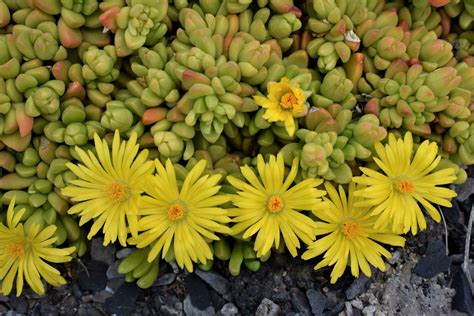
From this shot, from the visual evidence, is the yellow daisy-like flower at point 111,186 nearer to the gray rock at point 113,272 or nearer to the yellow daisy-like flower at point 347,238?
the gray rock at point 113,272

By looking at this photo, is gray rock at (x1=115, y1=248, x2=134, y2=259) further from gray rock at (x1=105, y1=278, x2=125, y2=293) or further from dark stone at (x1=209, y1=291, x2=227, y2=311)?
dark stone at (x1=209, y1=291, x2=227, y2=311)

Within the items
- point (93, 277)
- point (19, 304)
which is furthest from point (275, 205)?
point (19, 304)

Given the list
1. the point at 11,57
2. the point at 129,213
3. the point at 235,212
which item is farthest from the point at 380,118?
the point at 11,57

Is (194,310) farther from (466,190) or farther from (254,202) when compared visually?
(466,190)

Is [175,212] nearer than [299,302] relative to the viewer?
Yes

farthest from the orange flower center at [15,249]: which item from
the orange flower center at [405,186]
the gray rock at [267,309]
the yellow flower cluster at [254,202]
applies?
the orange flower center at [405,186]

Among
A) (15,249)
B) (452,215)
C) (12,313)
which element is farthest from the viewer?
(452,215)
